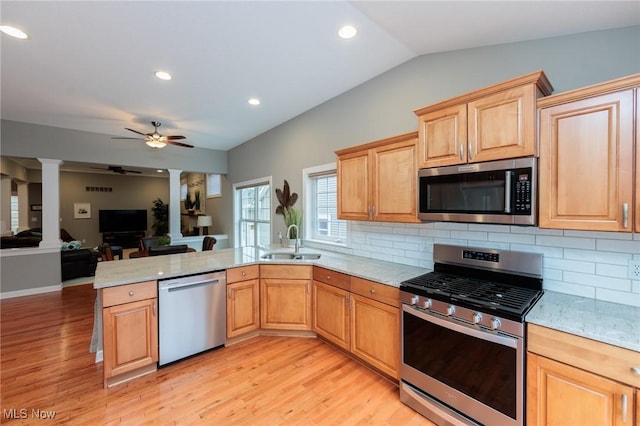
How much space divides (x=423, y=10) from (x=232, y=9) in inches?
55.2

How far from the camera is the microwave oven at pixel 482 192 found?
1641 mm

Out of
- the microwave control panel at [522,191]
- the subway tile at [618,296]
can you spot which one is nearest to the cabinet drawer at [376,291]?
the microwave control panel at [522,191]

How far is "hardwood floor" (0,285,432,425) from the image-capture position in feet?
6.23

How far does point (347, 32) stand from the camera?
2244 mm

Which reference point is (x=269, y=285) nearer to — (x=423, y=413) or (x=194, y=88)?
(x=423, y=413)

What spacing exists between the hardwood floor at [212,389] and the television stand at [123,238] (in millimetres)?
7386

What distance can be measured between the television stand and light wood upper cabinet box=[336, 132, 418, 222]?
369 inches

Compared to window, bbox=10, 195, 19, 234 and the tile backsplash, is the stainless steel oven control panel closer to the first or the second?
the tile backsplash

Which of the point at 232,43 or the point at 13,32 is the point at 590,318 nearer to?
the point at 232,43

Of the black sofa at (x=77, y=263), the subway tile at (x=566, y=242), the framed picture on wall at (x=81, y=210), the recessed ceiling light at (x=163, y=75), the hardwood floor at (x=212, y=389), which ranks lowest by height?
the hardwood floor at (x=212, y=389)

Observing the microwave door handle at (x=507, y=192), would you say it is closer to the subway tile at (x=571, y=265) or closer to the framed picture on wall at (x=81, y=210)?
the subway tile at (x=571, y=265)

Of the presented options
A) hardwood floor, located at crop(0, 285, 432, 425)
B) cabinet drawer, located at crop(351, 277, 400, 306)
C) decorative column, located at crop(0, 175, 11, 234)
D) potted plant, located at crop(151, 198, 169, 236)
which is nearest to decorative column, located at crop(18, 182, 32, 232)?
decorative column, located at crop(0, 175, 11, 234)

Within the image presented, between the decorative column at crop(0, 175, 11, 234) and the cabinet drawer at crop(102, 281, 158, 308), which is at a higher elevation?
the decorative column at crop(0, 175, 11, 234)

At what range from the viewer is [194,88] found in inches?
130
